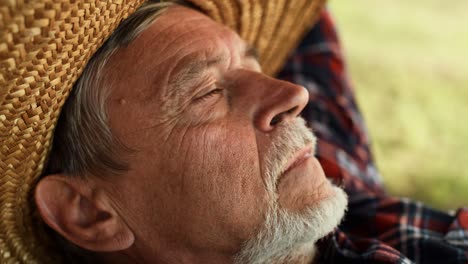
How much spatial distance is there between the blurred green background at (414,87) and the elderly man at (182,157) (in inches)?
50.6

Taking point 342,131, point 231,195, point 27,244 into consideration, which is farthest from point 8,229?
point 342,131

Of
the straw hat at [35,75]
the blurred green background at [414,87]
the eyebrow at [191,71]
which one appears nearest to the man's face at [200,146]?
the eyebrow at [191,71]

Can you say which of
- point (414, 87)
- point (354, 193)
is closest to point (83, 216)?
point (354, 193)

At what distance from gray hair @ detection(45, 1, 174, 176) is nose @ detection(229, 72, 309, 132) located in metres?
0.23

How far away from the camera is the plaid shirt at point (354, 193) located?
4.49 ft

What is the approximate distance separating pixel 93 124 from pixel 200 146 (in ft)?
0.65

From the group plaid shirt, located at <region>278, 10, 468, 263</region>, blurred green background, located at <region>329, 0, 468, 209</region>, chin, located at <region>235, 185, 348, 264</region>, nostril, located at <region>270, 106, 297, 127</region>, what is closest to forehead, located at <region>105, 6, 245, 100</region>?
nostril, located at <region>270, 106, 297, 127</region>

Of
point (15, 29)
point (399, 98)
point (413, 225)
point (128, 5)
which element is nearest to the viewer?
point (15, 29)

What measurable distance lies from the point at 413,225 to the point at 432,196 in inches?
35.8

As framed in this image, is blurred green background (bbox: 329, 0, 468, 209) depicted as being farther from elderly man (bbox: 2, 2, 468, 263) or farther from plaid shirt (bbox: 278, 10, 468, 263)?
elderly man (bbox: 2, 2, 468, 263)

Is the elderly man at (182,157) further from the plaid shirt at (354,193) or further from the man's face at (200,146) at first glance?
the plaid shirt at (354,193)

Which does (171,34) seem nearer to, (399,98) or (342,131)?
(342,131)

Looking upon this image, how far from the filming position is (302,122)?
1216 mm

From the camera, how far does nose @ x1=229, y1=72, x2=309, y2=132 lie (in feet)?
3.74
